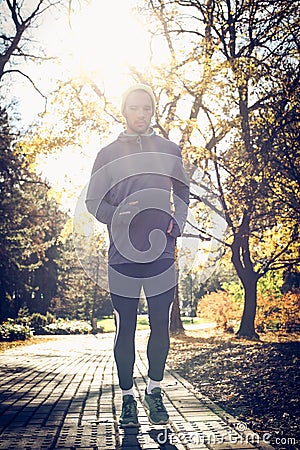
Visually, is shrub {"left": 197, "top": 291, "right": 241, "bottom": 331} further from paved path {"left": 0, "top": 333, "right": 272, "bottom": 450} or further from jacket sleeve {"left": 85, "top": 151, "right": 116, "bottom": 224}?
jacket sleeve {"left": 85, "top": 151, "right": 116, "bottom": 224}

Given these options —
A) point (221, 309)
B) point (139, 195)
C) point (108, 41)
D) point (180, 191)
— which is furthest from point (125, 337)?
point (221, 309)

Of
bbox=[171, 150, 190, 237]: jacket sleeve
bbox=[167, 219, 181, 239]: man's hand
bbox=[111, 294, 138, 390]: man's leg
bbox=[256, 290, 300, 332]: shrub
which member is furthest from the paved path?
bbox=[256, 290, 300, 332]: shrub

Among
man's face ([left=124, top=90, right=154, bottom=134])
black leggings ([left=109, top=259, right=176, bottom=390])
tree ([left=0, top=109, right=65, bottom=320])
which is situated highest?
tree ([left=0, top=109, right=65, bottom=320])

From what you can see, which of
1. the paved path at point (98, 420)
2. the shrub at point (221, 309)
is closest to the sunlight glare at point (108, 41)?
the shrub at point (221, 309)

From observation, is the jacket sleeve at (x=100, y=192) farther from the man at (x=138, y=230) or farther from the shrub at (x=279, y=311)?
the shrub at (x=279, y=311)

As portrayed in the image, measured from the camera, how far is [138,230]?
359cm

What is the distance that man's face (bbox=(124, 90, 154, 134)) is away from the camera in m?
3.78

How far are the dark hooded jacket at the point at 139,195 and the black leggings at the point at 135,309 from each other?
0.08m

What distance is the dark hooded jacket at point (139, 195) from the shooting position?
3.57m

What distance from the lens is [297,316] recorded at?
778 inches

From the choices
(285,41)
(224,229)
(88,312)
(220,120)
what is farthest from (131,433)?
(88,312)

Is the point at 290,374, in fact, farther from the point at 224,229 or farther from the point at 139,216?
the point at 224,229

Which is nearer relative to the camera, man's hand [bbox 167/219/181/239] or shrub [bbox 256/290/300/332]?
man's hand [bbox 167/219/181/239]

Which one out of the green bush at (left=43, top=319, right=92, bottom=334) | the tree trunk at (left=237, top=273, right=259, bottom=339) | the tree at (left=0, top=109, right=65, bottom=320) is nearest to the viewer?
the tree trunk at (left=237, top=273, right=259, bottom=339)
